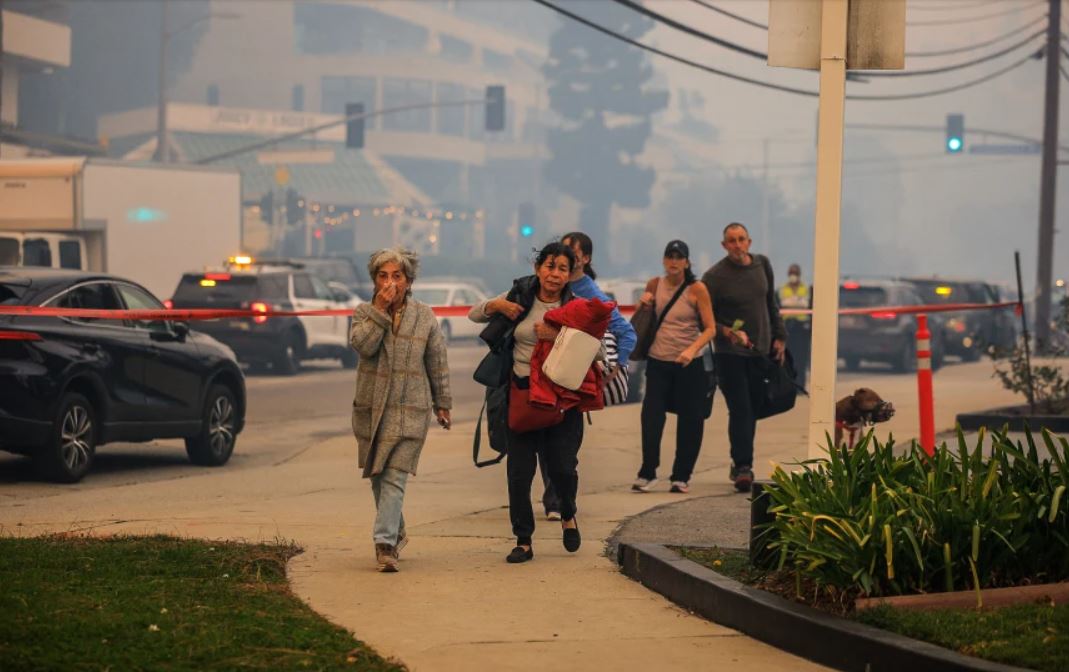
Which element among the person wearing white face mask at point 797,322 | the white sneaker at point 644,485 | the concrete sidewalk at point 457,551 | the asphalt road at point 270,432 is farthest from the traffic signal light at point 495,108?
the white sneaker at point 644,485

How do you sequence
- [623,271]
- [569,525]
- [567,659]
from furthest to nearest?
1. [623,271]
2. [569,525]
3. [567,659]

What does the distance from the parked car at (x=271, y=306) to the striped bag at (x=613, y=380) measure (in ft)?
55.7

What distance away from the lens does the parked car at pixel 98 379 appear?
515 inches

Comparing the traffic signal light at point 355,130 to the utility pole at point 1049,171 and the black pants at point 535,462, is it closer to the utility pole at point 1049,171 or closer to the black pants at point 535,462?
the utility pole at point 1049,171

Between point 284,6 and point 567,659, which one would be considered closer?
point 567,659

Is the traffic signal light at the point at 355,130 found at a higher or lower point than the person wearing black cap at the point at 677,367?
higher

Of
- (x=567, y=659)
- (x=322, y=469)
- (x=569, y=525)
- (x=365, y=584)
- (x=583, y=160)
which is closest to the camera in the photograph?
(x=567, y=659)

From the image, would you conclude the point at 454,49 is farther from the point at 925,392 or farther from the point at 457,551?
the point at 457,551

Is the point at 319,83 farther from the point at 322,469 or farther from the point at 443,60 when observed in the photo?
the point at 322,469

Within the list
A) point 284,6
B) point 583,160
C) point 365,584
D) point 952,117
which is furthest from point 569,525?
point 284,6

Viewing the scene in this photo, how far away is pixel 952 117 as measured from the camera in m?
53.4

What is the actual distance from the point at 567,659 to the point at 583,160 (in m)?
124

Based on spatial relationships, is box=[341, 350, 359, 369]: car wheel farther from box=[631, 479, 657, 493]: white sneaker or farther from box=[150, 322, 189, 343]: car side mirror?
box=[631, 479, 657, 493]: white sneaker

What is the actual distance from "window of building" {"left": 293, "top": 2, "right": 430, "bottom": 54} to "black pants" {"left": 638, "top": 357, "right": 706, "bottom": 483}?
143585mm
